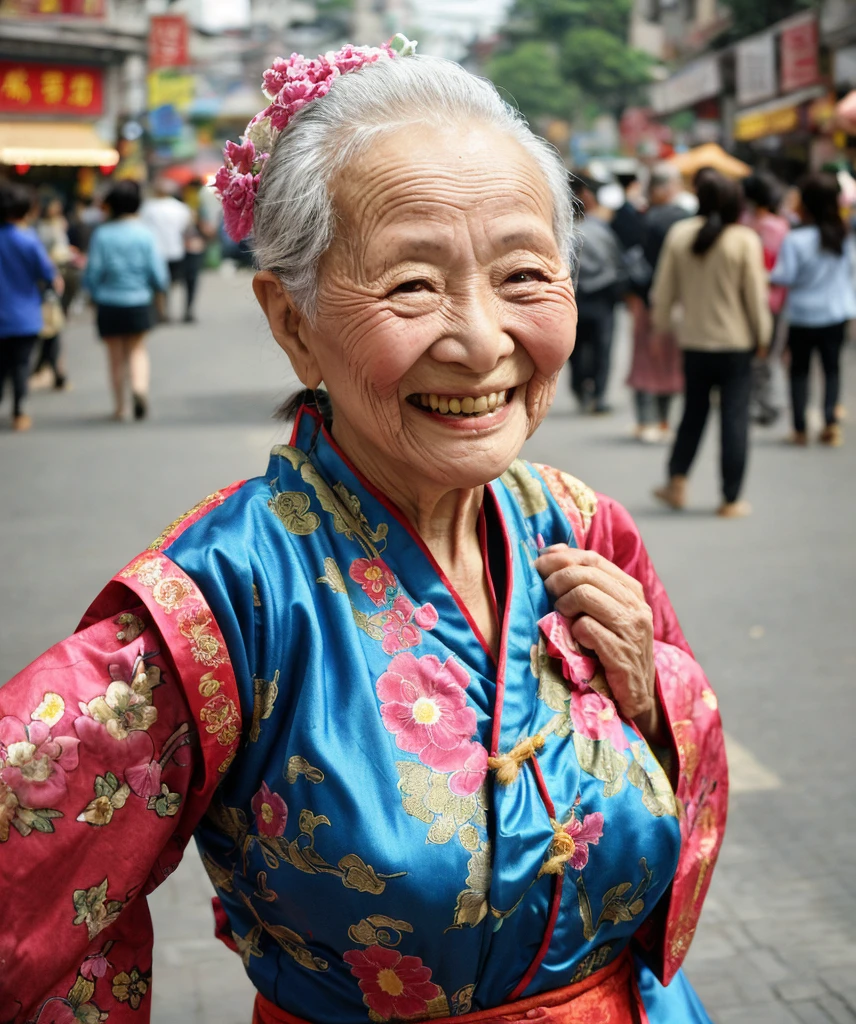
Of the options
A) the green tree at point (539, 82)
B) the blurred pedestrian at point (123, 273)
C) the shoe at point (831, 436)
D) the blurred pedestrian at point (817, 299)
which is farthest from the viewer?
the green tree at point (539, 82)

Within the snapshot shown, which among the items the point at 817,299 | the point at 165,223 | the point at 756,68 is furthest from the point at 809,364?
the point at 756,68

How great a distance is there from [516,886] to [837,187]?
27.4 ft

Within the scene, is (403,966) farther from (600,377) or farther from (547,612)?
(600,377)

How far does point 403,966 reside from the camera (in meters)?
1.51

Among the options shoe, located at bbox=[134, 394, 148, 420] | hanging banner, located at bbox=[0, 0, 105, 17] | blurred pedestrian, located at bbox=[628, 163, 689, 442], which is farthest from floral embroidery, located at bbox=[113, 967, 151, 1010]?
hanging banner, located at bbox=[0, 0, 105, 17]

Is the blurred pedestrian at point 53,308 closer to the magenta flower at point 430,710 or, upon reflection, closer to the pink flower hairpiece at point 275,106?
the pink flower hairpiece at point 275,106

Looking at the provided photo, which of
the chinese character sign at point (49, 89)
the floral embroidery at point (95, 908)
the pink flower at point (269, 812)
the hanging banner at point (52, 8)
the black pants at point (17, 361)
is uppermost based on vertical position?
the hanging banner at point (52, 8)

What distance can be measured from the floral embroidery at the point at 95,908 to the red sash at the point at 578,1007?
1.01 ft

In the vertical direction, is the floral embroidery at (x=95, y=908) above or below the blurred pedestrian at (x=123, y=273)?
above

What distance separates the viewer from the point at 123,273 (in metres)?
10.6

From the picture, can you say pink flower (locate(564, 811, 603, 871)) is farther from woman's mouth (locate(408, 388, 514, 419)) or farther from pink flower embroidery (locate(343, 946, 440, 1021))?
woman's mouth (locate(408, 388, 514, 419))

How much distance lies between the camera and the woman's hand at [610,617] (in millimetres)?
1669

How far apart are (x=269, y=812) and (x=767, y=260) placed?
1010cm

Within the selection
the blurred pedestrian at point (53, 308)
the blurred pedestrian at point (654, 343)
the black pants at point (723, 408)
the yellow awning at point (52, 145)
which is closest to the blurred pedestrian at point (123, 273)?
the blurred pedestrian at point (53, 308)
